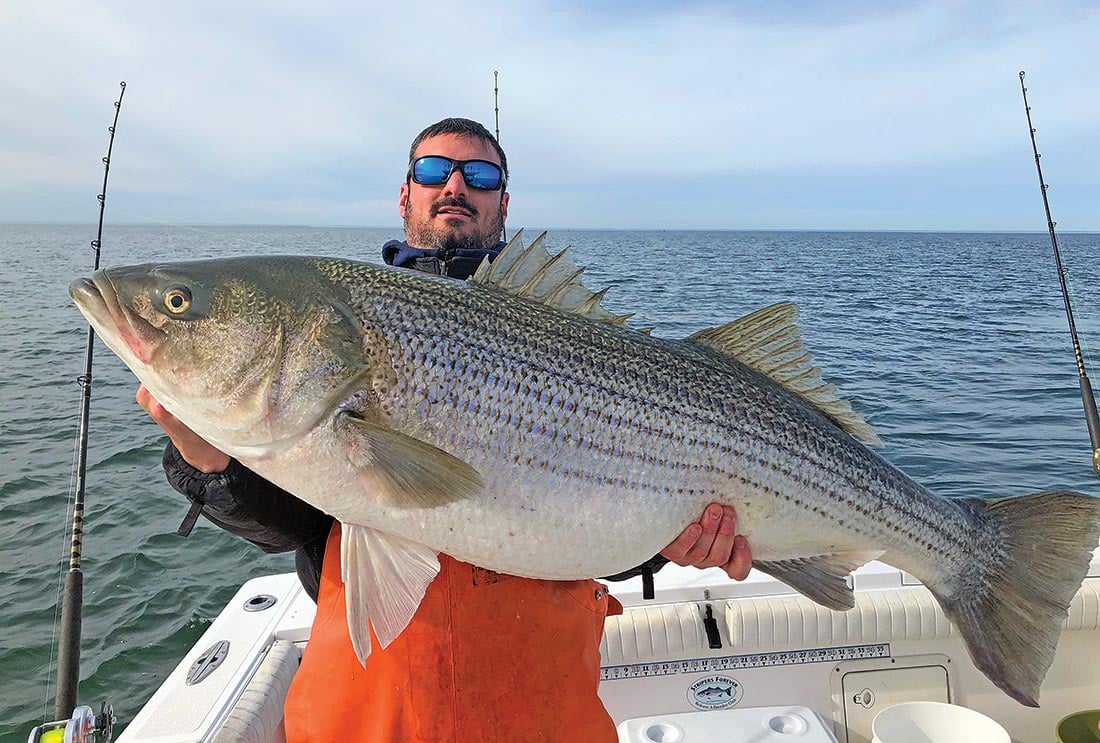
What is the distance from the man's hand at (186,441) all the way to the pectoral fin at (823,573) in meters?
1.85

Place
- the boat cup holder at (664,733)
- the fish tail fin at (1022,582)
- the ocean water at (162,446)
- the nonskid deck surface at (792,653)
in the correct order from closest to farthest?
the fish tail fin at (1022,582)
the boat cup holder at (664,733)
the nonskid deck surface at (792,653)
the ocean water at (162,446)

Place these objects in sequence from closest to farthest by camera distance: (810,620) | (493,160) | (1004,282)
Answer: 1. (493,160)
2. (810,620)
3. (1004,282)

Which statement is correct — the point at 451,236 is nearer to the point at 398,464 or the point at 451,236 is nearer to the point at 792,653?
the point at 398,464

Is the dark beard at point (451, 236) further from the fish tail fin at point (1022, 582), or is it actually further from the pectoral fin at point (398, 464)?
the fish tail fin at point (1022, 582)

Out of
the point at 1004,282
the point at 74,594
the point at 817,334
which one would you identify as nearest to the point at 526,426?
the point at 74,594

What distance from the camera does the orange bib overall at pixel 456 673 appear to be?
8.00 ft

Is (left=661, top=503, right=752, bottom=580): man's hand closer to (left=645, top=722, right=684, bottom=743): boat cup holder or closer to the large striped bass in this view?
the large striped bass

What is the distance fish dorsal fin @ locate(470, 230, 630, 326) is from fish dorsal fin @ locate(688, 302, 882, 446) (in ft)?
1.64

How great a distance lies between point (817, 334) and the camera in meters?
22.3

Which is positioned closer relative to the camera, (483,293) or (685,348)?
(483,293)

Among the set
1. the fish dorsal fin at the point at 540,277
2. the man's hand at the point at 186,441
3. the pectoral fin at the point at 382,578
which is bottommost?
the pectoral fin at the point at 382,578

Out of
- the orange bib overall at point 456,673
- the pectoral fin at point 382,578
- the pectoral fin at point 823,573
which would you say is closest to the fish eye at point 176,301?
the pectoral fin at point 382,578

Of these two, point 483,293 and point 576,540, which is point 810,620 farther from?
point 483,293

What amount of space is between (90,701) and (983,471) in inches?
441
